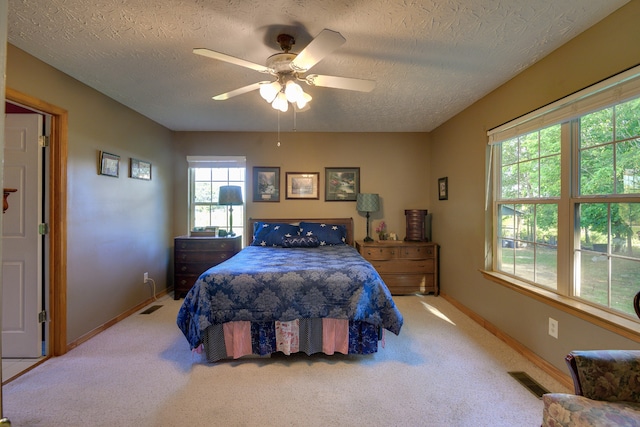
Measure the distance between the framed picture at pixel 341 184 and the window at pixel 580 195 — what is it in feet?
6.80

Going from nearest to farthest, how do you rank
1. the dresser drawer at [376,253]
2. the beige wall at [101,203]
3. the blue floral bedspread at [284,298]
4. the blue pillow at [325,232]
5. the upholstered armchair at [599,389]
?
1. the upholstered armchair at [599,389]
2. the blue floral bedspread at [284,298]
3. the beige wall at [101,203]
4. the blue pillow at [325,232]
5. the dresser drawer at [376,253]

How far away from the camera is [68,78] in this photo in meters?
2.70

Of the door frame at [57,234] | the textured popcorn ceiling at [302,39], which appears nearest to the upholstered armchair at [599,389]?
the textured popcorn ceiling at [302,39]

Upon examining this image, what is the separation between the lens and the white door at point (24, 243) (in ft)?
8.29

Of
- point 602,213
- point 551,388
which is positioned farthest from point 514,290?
point 602,213

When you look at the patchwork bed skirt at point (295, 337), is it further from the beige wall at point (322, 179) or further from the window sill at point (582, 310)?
the beige wall at point (322, 179)

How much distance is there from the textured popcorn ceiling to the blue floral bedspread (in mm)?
1736

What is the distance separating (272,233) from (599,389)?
3.29 metres

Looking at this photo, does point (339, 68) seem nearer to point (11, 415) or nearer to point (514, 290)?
point (514, 290)

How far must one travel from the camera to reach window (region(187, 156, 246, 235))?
15.4ft

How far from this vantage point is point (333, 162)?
4.68 metres

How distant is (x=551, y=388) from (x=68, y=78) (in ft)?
15.1

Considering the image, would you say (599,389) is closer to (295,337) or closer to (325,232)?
(295,337)

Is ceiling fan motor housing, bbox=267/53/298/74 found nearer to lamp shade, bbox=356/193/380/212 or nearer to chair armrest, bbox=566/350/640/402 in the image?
chair armrest, bbox=566/350/640/402
